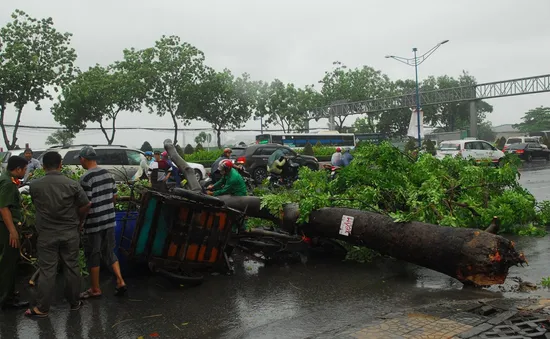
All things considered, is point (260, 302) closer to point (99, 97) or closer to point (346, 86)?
point (99, 97)

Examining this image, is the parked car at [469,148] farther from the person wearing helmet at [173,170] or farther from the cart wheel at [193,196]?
the cart wheel at [193,196]

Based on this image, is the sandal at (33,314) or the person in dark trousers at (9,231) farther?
the person in dark trousers at (9,231)

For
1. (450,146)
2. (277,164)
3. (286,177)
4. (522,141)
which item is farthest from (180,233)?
(522,141)

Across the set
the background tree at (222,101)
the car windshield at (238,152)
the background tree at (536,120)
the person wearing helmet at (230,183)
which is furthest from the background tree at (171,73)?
the background tree at (536,120)

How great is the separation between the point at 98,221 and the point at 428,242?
152 inches

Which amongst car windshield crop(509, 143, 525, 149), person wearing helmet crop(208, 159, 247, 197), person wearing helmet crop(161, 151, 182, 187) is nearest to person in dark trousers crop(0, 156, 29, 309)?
person wearing helmet crop(208, 159, 247, 197)

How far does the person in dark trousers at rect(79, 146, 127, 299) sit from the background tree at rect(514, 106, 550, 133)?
295 ft

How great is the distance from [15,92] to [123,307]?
26.0m

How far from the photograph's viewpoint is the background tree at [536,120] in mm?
83750

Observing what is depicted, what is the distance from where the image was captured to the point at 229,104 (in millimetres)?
44938

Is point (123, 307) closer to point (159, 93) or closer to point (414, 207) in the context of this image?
point (414, 207)

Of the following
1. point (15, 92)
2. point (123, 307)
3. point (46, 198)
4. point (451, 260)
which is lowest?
point (123, 307)

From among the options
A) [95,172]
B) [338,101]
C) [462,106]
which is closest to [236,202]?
[95,172]

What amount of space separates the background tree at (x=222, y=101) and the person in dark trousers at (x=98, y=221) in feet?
116
